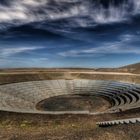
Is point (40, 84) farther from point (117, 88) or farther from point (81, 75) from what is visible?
point (81, 75)

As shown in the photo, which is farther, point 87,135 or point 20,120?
point 20,120

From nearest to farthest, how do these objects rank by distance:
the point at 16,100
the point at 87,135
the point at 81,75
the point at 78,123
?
1. the point at 87,135
2. the point at 78,123
3. the point at 16,100
4. the point at 81,75

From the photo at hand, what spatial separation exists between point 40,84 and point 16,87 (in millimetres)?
10087

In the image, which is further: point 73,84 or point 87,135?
point 73,84

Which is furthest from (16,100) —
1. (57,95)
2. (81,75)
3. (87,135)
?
(81,75)

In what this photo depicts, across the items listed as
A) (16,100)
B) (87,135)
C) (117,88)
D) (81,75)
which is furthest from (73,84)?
(87,135)

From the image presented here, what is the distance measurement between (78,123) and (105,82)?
49.3 metres

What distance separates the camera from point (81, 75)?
11256 centimetres

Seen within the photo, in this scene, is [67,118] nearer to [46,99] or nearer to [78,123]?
[78,123]

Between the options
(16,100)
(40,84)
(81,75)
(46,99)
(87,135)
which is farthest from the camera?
(81,75)

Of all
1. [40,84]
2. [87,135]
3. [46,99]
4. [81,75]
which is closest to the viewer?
[87,135]

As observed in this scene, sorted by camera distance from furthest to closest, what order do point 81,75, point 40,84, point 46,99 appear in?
point 81,75 < point 40,84 < point 46,99

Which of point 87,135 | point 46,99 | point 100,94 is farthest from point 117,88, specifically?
point 87,135

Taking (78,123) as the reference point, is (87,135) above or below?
above
